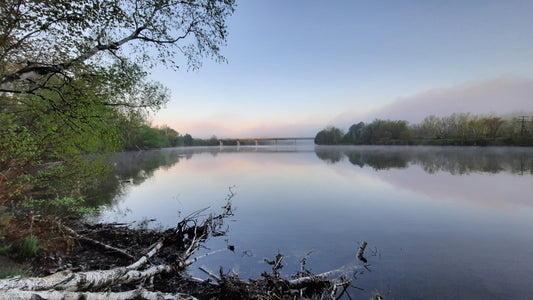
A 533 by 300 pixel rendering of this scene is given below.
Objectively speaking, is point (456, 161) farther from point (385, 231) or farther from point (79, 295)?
point (79, 295)

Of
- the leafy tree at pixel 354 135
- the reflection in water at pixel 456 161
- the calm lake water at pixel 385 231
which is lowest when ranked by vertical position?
the reflection in water at pixel 456 161

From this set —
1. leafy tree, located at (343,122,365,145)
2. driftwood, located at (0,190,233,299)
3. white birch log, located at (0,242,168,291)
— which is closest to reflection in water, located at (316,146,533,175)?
driftwood, located at (0,190,233,299)

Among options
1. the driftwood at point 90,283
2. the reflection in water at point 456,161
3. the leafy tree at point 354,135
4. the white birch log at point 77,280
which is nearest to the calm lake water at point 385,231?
Answer: the driftwood at point 90,283

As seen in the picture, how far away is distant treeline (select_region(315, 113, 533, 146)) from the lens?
267 feet

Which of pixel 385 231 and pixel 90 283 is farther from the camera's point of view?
pixel 385 231

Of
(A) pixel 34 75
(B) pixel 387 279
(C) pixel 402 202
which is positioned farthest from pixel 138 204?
(C) pixel 402 202

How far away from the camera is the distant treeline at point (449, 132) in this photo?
81.4m

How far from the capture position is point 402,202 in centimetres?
1471

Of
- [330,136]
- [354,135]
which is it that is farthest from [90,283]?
[330,136]

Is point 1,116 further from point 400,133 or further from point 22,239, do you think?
point 400,133

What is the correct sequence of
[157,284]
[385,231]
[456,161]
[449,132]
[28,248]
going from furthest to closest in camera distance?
1. [449,132]
2. [456,161]
3. [385,231]
4. [28,248]
5. [157,284]

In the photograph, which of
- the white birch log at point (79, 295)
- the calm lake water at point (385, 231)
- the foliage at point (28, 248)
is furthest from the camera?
the calm lake water at point (385, 231)

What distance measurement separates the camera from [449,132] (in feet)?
347

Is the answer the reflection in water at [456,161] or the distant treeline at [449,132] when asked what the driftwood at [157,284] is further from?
the distant treeline at [449,132]
